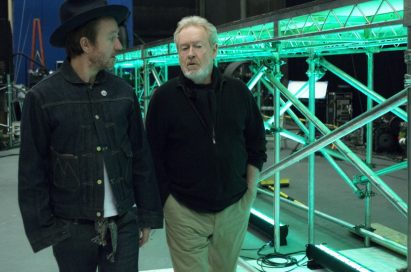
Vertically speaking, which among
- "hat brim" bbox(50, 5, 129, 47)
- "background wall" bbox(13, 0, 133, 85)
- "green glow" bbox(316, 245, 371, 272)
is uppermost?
"background wall" bbox(13, 0, 133, 85)

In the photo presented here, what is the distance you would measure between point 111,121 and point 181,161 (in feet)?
2.04

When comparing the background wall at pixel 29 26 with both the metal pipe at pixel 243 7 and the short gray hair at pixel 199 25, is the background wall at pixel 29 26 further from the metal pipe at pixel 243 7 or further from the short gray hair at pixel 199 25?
the short gray hair at pixel 199 25

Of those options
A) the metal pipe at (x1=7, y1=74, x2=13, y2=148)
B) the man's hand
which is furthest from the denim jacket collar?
the metal pipe at (x1=7, y1=74, x2=13, y2=148)

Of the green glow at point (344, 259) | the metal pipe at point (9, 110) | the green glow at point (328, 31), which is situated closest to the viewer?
the green glow at point (328, 31)

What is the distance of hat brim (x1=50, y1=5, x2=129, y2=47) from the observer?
205 cm

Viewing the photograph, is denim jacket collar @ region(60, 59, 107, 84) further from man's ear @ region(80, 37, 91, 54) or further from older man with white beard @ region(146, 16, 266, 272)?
older man with white beard @ region(146, 16, 266, 272)

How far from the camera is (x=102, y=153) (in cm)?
210

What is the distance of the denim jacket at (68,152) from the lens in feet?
6.61

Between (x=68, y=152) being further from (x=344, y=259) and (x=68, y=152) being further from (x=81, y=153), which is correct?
(x=344, y=259)

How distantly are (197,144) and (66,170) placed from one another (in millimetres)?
769

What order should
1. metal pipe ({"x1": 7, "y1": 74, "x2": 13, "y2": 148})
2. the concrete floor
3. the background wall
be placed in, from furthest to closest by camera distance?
1. the background wall
2. metal pipe ({"x1": 7, "y1": 74, "x2": 13, "y2": 148})
3. the concrete floor

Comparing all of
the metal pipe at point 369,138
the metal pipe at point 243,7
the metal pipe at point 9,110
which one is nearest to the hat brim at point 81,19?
the metal pipe at point 369,138

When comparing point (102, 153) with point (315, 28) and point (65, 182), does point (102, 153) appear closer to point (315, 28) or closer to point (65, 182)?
point (65, 182)

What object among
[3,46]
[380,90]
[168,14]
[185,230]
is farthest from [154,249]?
[168,14]
